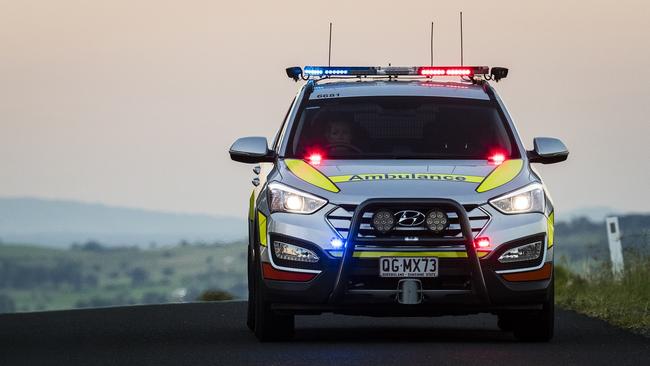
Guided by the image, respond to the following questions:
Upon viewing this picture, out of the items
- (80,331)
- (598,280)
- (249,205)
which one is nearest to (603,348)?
(249,205)

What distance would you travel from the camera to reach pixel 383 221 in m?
13.2

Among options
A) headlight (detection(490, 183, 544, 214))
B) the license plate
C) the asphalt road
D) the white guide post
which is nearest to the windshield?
headlight (detection(490, 183, 544, 214))

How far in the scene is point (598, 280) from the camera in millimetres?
22125

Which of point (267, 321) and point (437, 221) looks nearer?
point (437, 221)

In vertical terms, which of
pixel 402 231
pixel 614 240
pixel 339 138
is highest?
pixel 339 138

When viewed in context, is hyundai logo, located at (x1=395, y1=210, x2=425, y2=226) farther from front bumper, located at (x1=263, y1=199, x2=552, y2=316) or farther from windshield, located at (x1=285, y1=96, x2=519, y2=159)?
windshield, located at (x1=285, y1=96, x2=519, y2=159)

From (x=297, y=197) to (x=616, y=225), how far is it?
41.2ft

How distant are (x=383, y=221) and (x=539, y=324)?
5.11ft

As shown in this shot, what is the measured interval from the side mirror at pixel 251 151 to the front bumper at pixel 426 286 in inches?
42.9

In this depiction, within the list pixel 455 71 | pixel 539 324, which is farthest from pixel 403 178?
pixel 455 71

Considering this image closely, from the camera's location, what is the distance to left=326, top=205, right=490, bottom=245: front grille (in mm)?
13211

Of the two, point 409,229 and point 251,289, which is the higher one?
point 409,229

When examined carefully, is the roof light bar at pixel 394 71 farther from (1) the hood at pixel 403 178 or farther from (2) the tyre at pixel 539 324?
(2) the tyre at pixel 539 324

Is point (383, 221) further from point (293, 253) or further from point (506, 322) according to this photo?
point (506, 322)
